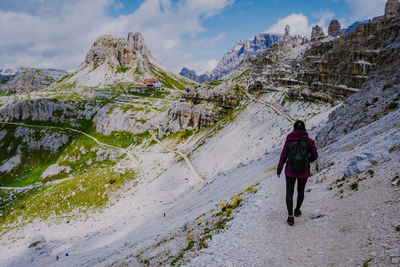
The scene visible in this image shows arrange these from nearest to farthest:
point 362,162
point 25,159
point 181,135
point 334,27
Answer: point 362,162
point 181,135
point 334,27
point 25,159

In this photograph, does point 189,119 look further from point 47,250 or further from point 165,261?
point 165,261

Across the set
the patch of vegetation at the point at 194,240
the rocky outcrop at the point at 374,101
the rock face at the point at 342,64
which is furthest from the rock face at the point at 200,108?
the patch of vegetation at the point at 194,240

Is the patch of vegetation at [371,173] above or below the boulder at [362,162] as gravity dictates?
below

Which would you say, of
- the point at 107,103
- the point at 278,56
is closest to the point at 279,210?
the point at 278,56

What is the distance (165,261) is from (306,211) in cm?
850

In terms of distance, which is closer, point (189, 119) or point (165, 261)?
point (165, 261)

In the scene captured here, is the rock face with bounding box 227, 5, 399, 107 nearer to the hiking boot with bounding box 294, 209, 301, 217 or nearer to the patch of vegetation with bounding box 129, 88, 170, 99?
the hiking boot with bounding box 294, 209, 301, 217

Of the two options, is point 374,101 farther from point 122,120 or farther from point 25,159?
point 25,159

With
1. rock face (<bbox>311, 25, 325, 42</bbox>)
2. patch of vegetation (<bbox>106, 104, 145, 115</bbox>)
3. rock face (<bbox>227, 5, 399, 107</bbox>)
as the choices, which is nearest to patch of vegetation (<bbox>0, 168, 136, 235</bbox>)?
rock face (<bbox>227, 5, 399, 107</bbox>)

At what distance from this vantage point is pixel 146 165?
68625mm

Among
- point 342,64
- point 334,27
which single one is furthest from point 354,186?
point 334,27

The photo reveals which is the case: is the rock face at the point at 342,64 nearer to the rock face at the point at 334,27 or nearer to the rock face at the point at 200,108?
the rock face at the point at 200,108

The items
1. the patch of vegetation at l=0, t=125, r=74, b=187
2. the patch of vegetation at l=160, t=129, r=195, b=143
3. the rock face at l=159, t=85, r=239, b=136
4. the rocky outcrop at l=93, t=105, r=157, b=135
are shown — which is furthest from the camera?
the rocky outcrop at l=93, t=105, r=157, b=135

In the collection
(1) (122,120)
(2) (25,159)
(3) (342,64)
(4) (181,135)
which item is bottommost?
(3) (342,64)
